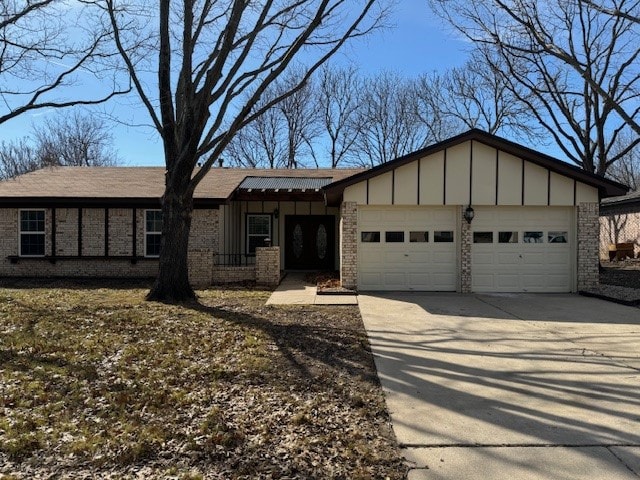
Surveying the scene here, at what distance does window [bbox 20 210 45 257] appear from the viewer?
52.2 ft

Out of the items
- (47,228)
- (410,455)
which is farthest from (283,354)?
(47,228)

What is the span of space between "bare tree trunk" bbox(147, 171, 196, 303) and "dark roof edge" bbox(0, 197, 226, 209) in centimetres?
447

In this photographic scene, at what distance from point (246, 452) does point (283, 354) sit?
9.05 feet

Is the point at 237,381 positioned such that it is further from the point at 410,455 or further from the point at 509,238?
the point at 509,238

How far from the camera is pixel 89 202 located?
15.5 m

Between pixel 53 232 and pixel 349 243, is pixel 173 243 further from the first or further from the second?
pixel 53 232

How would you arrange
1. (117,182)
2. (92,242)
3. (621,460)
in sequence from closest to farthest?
(621,460) < (92,242) < (117,182)

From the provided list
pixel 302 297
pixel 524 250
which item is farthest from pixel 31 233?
pixel 524 250

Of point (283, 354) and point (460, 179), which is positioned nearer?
point (283, 354)

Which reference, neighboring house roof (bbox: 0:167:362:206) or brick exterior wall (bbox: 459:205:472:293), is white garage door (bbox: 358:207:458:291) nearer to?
brick exterior wall (bbox: 459:205:472:293)

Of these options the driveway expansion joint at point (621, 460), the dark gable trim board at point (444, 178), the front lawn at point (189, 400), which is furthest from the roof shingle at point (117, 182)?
the driveway expansion joint at point (621, 460)

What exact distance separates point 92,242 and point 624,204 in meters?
24.0

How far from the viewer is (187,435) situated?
3773 mm

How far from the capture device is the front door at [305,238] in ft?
62.0
